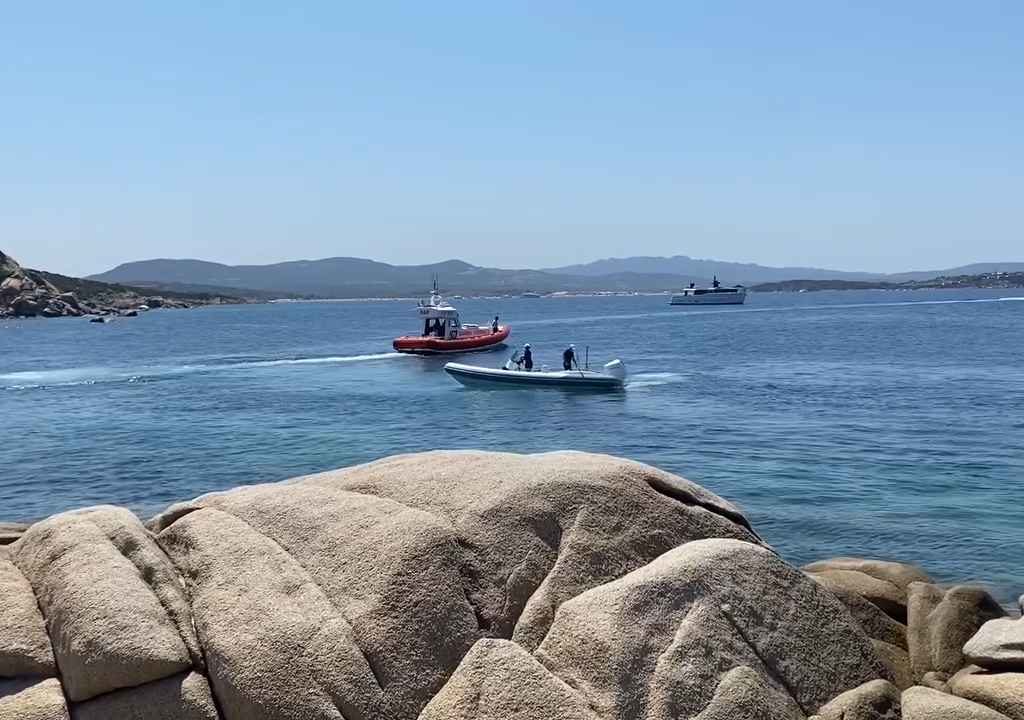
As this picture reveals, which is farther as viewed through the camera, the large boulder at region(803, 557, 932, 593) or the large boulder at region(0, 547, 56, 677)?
the large boulder at region(803, 557, 932, 593)

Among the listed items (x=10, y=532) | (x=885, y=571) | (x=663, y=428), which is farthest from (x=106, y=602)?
(x=663, y=428)

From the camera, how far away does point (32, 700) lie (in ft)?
25.7

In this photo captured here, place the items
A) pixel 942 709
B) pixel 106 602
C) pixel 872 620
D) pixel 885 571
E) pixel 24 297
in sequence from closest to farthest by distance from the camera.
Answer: pixel 106 602
pixel 942 709
pixel 872 620
pixel 885 571
pixel 24 297

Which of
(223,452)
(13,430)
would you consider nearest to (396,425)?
(223,452)

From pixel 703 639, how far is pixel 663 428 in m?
33.1

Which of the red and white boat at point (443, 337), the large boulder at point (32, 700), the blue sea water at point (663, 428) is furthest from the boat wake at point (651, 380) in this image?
the large boulder at point (32, 700)

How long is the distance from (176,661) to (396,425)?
35984mm

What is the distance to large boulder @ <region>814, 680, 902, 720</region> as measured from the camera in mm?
8453

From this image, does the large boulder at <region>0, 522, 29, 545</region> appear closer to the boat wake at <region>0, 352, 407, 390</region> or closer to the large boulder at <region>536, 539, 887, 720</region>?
the large boulder at <region>536, 539, 887, 720</region>

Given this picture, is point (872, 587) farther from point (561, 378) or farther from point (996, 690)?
point (561, 378)

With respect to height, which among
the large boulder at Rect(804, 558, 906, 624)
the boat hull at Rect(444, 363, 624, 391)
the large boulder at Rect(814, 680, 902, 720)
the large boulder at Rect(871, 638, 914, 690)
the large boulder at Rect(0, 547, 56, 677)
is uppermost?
the large boulder at Rect(0, 547, 56, 677)

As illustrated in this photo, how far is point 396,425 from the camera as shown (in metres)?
43.9

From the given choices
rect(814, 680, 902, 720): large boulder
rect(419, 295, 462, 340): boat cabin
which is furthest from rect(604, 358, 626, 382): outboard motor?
rect(814, 680, 902, 720): large boulder

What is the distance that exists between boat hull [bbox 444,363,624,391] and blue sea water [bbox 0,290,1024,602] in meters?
0.67
